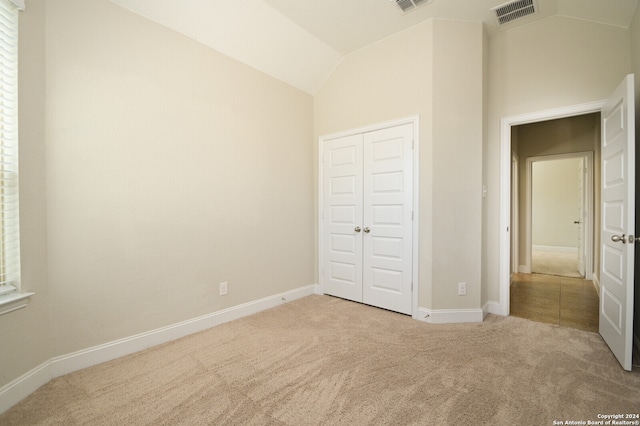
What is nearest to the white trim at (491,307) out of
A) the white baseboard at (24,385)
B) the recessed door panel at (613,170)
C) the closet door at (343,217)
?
the closet door at (343,217)

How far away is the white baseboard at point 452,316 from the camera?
2.93m

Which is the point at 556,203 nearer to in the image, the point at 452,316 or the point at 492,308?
the point at 492,308

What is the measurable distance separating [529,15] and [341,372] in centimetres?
376

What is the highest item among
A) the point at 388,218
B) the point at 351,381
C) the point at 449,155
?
the point at 449,155

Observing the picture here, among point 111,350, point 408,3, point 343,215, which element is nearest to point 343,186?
point 343,215

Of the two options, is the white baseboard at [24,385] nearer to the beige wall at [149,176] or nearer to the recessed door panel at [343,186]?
the beige wall at [149,176]

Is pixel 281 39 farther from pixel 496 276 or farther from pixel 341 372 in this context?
pixel 496 276

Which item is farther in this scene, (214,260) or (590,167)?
(590,167)

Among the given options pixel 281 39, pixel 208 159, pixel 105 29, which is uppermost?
pixel 281 39

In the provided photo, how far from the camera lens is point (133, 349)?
7.68 feet

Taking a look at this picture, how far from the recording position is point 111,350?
223 centimetres

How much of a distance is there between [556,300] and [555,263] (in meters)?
3.09

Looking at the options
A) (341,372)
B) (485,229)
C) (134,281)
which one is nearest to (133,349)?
(134,281)

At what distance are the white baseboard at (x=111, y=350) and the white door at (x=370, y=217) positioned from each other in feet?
3.56
